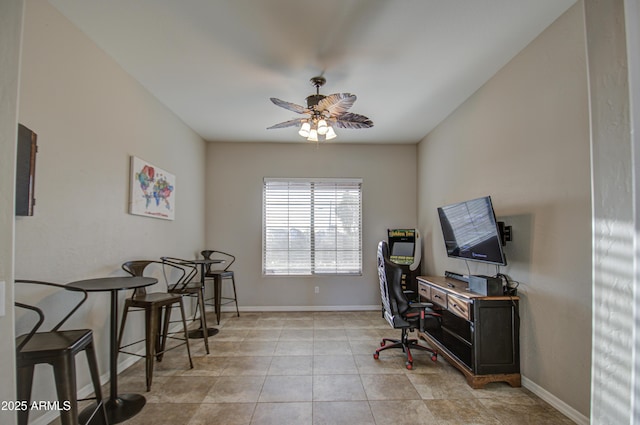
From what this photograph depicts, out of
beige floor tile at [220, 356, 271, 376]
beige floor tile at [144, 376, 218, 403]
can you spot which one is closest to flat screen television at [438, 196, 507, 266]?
beige floor tile at [220, 356, 271, 376]

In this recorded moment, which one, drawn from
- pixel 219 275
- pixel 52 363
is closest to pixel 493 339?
pixel 52 363

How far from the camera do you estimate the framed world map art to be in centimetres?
312

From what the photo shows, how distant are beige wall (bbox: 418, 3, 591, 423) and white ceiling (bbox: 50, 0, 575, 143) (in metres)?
0.29

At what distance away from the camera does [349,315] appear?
4.96m

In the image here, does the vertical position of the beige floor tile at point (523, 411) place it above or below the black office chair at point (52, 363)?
below

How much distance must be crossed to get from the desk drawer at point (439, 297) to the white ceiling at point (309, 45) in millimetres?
2248

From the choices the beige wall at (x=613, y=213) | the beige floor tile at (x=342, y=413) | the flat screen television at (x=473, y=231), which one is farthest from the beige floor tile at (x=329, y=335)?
the beige wall at (x=613, y=213)

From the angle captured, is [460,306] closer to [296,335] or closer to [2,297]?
[296,335]

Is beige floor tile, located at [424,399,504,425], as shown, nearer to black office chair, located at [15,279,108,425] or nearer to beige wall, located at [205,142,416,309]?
black office chair, located at [15,279,108,425]

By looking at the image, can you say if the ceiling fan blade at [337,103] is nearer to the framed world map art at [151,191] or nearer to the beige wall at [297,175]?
the framed world map art at [151,191]

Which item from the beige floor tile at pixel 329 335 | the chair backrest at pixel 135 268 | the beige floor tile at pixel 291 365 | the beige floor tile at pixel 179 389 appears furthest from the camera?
the beige floor tile at pixel 329 335

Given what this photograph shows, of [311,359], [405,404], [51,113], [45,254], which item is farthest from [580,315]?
[51,113]

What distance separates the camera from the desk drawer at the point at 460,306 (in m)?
2.70

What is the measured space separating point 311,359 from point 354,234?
8.27ft
